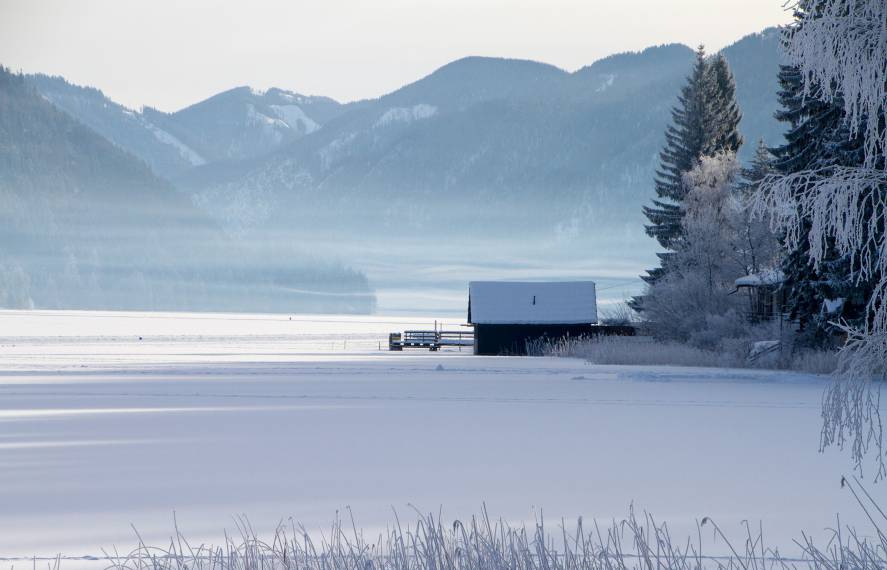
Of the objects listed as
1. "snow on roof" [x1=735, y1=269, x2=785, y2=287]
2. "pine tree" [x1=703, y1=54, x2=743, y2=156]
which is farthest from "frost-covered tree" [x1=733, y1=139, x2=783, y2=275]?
"pine tree" [x1=703, y1=54, x2=743, y2=156]

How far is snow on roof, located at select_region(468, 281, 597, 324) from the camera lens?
60.8 metres

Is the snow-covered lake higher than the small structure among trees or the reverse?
the reverse

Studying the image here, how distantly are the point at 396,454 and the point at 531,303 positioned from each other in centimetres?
4407

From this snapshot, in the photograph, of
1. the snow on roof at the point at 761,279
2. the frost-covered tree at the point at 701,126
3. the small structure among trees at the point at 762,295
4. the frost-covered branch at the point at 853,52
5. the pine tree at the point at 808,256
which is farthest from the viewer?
the frost-covered tree at the point at 701,126

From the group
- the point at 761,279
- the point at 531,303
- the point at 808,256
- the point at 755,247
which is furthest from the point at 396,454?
the point at 531,303

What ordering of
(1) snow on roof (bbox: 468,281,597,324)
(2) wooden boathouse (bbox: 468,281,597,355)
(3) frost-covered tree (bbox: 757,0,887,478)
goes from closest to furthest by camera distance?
(3) frost-covered tree (bbox: 757,0,887,478)
(2) wooden boathouse (bbox: 468,281,597,355)
(1) snow on roof (bbox: 468,281,597,324)

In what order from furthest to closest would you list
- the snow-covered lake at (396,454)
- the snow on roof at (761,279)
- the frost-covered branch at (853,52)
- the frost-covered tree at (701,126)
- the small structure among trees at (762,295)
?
1. the frost-covered tree at (701,126)
2. the small structure among trees at (762,295)
3. the snow on roof at (761,279)
4. the snow-covered lake at (396,454)
5. the frost-covered branch at (853,52)

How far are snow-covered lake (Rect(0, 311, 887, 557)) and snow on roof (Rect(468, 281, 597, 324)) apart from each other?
24456 millimetres

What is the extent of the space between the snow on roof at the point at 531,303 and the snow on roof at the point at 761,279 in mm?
13851

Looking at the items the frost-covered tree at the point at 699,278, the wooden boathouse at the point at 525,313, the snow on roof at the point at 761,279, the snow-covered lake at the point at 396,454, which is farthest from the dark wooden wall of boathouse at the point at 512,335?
the snow-covered lake at the point at 396,454

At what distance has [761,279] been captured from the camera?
46.0 m

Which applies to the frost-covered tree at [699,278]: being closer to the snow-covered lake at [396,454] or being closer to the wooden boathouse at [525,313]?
the wooden boathouse at [525,313]

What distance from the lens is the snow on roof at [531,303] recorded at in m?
60.8

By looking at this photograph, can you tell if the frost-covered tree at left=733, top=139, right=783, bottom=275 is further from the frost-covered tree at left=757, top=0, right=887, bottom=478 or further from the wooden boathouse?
the frost-covered tree at left=757, top=0, right=887, bottom=478
